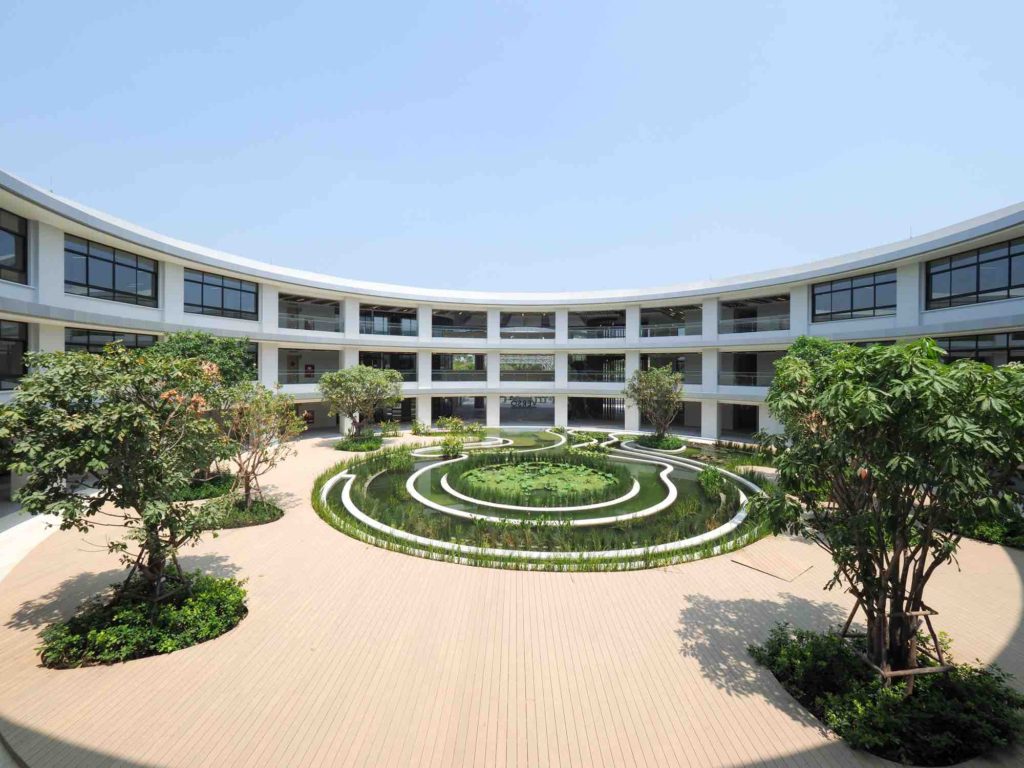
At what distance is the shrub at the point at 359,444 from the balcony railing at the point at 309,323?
7.19 meters

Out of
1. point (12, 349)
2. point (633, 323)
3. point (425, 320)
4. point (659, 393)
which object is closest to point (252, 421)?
point (12, 349)

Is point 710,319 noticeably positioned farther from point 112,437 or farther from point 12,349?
point 12,349

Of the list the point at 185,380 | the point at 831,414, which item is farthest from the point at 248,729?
the point at 831,414

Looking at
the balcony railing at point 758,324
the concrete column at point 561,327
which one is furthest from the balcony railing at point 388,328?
the balcony railing at point 758,324

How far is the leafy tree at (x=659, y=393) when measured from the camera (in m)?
23.3

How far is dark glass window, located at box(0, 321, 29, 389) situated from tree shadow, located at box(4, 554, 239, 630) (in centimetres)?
881

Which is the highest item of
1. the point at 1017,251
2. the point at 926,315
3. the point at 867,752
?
the point at 1017,251

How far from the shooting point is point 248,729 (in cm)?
515

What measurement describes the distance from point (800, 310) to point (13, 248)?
3145 cm

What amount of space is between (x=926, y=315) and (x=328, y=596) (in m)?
24.0

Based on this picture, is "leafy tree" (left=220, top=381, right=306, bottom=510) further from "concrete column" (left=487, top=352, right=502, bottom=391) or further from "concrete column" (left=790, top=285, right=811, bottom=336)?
"concrete column" (left=790, top=285, right=811, bottom=336)

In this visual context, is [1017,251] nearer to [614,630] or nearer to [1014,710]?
[1014,710]

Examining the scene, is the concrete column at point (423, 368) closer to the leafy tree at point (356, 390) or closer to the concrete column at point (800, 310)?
the leafy tree at point (356, 390)

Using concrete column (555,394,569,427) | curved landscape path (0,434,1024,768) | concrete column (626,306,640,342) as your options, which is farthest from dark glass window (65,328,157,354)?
concrete column (626,306,640,342)
